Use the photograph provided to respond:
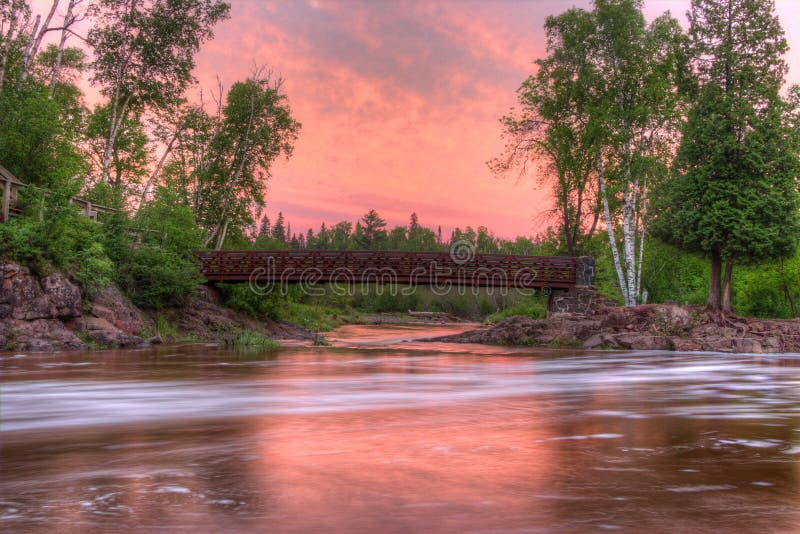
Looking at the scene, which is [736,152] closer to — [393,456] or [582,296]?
[582,296]

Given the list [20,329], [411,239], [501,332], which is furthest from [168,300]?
[411,239]

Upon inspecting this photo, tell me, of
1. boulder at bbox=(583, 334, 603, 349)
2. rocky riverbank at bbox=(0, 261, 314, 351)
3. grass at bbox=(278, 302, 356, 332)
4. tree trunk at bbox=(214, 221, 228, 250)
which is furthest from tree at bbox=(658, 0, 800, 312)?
tree trunk at bbox=(214, 221, 228, 250)

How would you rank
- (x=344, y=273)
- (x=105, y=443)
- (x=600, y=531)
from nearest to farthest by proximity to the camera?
1. (x=600, y=531)
2. (x=105, y=443)
3. (x=344, y=273)

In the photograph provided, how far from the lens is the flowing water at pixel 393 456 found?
3068 mm

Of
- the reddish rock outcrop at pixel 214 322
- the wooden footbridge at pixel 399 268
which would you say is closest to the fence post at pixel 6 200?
the reddish rock outcrop at pixel 214 322

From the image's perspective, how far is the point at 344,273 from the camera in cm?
3134

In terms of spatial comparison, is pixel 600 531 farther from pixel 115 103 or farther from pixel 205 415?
pixel 115 103

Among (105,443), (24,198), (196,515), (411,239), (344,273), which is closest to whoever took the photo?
(196,515)

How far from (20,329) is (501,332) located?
1778 cm

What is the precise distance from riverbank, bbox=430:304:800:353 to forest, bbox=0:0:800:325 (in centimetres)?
188

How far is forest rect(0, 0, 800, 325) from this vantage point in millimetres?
22344

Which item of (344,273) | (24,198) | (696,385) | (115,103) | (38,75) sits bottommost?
(696,385)

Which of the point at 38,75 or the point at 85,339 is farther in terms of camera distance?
the point at 38,75

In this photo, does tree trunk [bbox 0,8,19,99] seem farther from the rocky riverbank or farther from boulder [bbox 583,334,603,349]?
boulder [bbox 583,334,603,349]
